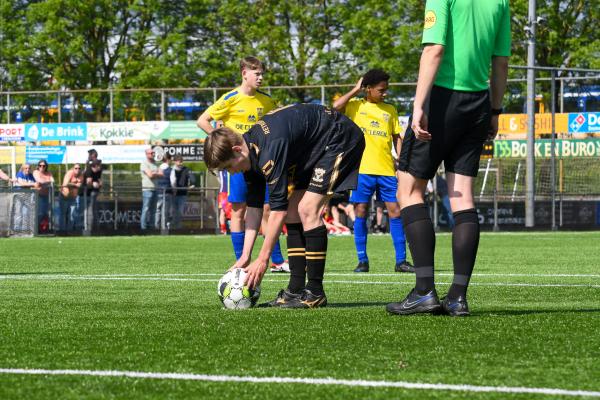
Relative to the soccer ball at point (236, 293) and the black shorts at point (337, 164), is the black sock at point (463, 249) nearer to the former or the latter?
the black shorts at point (337, 164)

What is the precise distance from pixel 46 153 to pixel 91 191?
727 cm

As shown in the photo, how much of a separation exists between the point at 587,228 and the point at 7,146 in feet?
52.7

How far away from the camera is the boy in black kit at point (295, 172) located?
23.6 ft

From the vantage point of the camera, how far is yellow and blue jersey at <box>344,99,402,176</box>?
1353 centimetres

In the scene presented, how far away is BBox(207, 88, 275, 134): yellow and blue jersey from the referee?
4756 millimetres

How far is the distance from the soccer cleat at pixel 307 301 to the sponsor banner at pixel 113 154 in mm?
27057

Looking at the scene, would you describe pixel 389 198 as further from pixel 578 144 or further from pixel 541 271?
pixel 578 144

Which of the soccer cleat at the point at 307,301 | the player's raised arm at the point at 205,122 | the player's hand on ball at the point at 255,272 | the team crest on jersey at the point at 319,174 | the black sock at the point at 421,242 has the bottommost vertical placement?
the soccer cleat at the point at 307,301

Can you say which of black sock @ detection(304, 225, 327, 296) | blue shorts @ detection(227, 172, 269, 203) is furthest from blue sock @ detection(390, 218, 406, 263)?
black sock @ detection(304, 225, 327, 296)

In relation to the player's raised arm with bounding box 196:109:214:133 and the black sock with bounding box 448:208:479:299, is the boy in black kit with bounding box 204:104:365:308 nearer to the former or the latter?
the black sock with bounding box 448:208:479:299

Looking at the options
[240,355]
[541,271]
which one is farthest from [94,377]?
[541,271]

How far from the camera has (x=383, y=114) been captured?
13602mm

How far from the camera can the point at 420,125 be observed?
6.72 m

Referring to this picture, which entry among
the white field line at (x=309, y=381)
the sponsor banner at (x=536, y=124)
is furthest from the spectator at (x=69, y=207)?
the white field line at (x=309, y=381)
